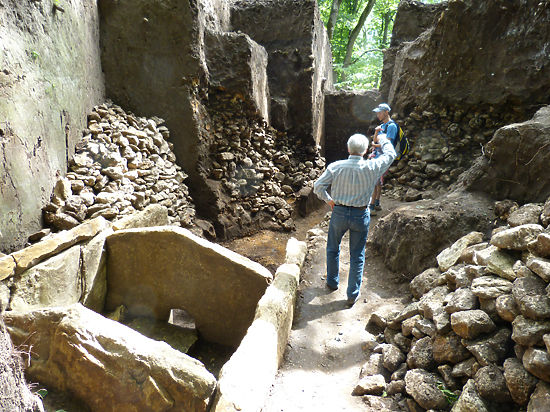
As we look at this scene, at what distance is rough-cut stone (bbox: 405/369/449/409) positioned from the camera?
1976mm

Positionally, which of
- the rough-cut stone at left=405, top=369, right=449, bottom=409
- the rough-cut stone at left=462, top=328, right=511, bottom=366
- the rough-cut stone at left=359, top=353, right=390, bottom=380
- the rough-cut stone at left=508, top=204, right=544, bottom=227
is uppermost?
the rough-cut stone at left=508, top=204, right=544, bottom=227

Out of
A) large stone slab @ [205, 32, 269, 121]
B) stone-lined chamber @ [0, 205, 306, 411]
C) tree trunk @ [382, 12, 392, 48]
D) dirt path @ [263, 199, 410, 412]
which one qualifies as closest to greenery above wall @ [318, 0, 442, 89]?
tree trunk @ [382, 12, 392, 48]

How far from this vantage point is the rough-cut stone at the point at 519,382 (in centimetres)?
166

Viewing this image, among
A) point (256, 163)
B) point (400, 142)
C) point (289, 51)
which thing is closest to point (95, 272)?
point (256, 163)

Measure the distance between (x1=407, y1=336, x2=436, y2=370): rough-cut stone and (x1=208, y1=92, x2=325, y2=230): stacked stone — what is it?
192 inches

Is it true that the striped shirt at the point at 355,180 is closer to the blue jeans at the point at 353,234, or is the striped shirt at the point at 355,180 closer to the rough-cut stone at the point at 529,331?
the blue jeans at the point at 353,234

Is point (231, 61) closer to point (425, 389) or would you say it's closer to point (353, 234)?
point (353, 234)

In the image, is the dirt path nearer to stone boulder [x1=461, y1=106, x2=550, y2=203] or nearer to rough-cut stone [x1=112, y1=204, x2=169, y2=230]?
stone boulder [x1=461, y1=106, x2=550, y2=203]

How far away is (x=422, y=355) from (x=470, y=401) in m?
0.50

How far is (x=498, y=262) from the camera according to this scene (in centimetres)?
228

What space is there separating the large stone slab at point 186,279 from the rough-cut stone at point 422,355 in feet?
4.35

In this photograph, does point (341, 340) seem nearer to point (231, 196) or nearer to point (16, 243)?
point (16, 243)

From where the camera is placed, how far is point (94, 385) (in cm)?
186

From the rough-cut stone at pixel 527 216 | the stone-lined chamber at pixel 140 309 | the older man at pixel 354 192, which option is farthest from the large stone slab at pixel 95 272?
the rough-cut stone at pixel 527 216
